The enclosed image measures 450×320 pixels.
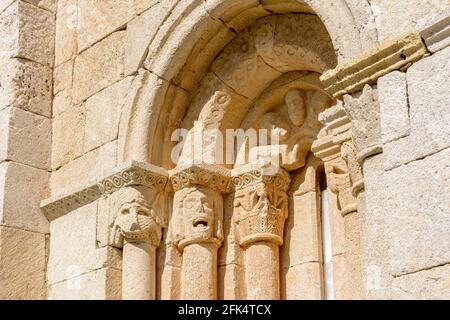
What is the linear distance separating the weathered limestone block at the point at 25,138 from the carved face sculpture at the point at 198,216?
126 centimetres

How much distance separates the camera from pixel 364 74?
4.81 m

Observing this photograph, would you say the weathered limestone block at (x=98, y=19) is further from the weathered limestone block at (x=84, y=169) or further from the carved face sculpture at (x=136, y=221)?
the carved face sculpture at (x=136, y=221)

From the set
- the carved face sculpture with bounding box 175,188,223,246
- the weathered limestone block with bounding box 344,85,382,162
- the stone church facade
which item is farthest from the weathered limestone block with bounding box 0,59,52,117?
the weathered limestone block with bounding box 344,85,382,162

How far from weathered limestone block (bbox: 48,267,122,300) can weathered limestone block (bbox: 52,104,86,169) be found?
37.6 inches

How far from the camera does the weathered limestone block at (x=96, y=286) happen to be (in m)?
6.33

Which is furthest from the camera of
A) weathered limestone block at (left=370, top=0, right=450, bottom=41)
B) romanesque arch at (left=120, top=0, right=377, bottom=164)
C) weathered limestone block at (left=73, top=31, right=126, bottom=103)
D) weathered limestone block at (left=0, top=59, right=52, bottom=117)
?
weathered limestone block at (left=0, top=59, right=52, bottom=117)

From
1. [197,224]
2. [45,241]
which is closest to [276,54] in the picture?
[197,224]

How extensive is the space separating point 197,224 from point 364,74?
1.99 m

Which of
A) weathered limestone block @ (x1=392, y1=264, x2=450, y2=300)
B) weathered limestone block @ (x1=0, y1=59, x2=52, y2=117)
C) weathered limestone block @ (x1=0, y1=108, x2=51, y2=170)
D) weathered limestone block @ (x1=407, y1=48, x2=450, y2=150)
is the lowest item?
weathered limestone block @ (x1=392, y1=264, x2=450, y2=300)

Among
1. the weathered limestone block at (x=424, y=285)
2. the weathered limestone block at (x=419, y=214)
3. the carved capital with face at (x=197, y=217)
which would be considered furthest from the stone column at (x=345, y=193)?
the carved capital with face at (x=197, y=217)

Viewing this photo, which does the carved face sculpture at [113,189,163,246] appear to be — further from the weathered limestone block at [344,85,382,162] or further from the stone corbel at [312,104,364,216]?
the weathered limestone block at [344,85,382,162]

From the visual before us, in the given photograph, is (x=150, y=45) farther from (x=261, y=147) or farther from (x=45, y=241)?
(x=45, y=241)

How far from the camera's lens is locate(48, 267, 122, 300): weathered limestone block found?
249 inches
